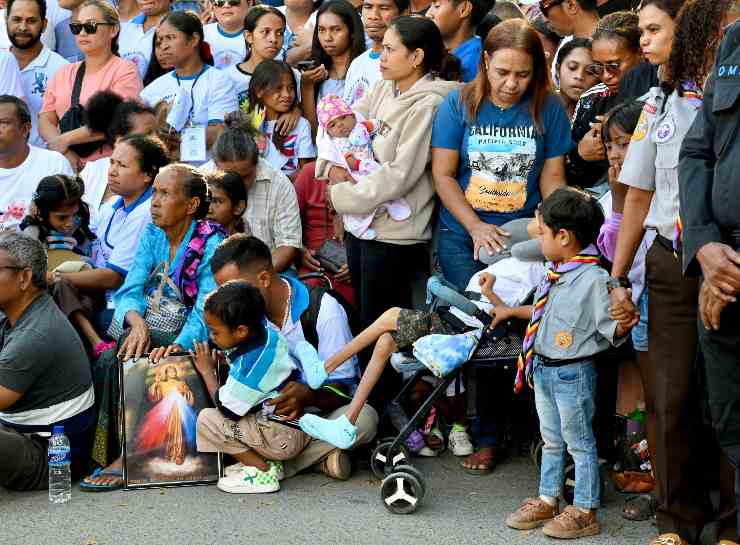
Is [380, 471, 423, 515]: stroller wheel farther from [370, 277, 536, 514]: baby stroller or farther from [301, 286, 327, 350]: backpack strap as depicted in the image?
[301, 286, 327, 350]: backpack strap

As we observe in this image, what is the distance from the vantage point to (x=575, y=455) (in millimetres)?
5020

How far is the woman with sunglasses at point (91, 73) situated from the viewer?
807 cm

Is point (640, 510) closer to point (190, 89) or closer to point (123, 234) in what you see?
point (123, 234)

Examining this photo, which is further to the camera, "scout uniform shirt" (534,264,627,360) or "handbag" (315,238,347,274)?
"handbag" (315,238,347,274)

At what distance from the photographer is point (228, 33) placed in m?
8.71

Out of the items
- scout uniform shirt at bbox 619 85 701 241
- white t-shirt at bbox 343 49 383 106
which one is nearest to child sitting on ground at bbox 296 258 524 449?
scout uniform shirt at bbox 619 85 701 241

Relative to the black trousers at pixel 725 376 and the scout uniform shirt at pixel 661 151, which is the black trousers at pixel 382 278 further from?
the black trousers at pixel 725 376

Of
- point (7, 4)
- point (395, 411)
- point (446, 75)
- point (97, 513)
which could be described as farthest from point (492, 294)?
point (7, 4)

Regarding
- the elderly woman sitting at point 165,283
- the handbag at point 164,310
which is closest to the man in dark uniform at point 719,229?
the elderly woman sitting at point 165,283

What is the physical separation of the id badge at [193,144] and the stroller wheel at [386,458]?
2608 mm

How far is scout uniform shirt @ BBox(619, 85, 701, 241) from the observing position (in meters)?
4.51

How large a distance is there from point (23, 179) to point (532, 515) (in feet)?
12.7

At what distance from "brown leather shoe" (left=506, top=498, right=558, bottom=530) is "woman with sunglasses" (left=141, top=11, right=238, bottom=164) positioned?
3.34 metres

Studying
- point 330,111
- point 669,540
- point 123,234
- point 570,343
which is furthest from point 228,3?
point 669,540
